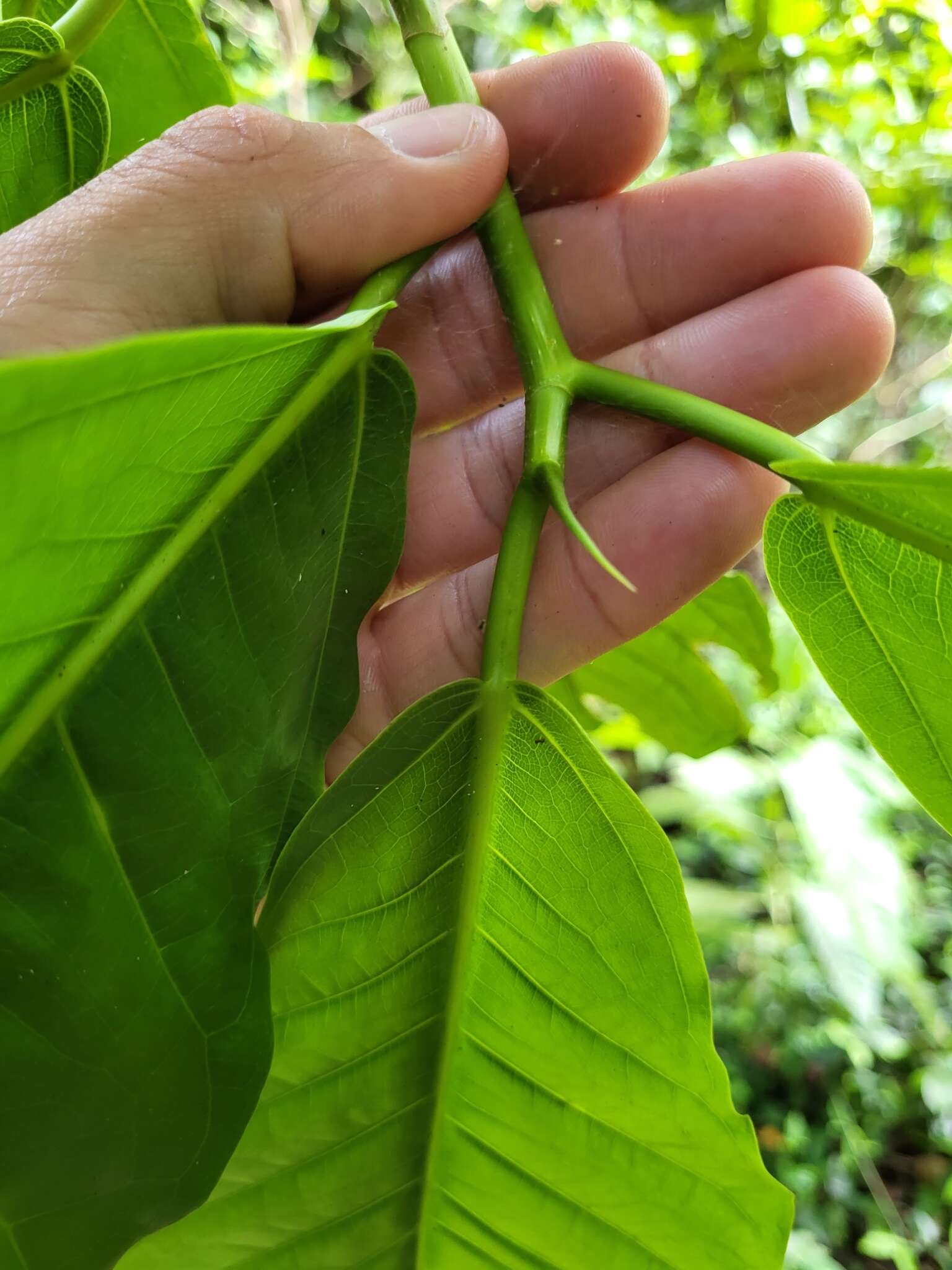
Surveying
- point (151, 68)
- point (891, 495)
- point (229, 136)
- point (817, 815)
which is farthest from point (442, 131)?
point (817, 815)

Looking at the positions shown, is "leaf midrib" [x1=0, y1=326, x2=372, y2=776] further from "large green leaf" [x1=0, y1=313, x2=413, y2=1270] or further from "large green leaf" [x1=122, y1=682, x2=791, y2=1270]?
"large green leaf" [x1=122, y1=682, x2=791, y2=1270]

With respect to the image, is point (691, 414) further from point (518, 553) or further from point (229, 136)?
point (229, 136)

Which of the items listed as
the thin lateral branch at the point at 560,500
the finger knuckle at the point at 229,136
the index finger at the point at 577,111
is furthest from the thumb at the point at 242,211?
the thin lateral branch at the point at 560,500

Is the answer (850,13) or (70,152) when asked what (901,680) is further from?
(850,13)

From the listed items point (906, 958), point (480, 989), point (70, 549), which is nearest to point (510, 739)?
point (480, 989)

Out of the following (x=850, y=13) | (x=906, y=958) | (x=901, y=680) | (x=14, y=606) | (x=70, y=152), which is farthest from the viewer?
(x=906, y=958)

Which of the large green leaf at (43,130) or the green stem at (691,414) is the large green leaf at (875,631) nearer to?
the green stem at (691,414)
